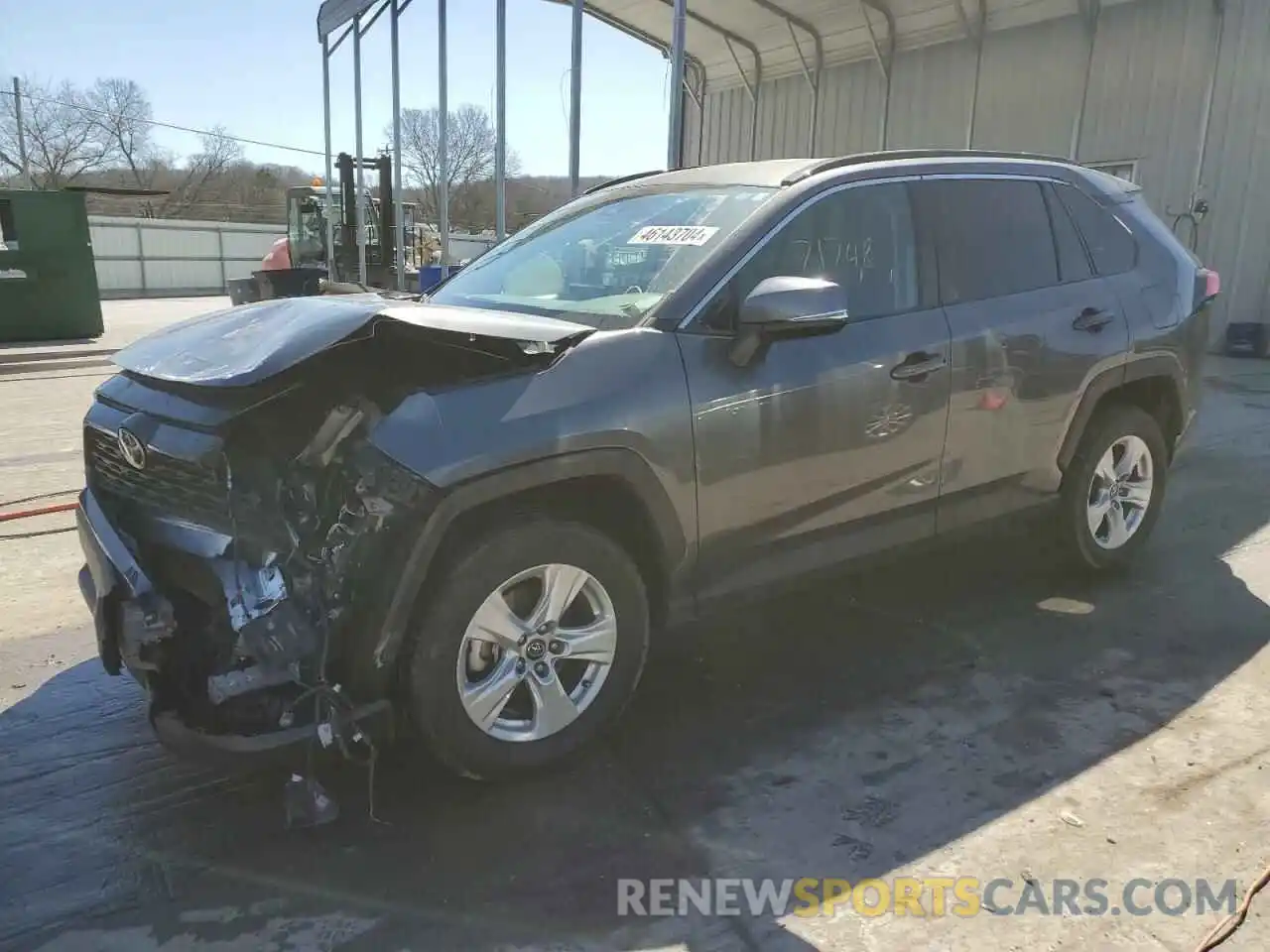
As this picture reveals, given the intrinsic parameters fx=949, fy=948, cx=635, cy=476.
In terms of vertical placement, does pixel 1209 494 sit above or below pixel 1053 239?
below

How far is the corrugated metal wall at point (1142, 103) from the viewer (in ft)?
40.4

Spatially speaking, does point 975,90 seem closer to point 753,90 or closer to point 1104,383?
point 753,90

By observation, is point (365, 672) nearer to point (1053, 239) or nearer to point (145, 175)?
point (1053, 239)

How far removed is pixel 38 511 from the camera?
5504 mm

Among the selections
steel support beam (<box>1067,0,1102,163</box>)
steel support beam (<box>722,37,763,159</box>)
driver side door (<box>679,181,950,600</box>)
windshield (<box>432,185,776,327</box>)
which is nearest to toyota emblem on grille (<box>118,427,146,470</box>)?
windshield (<box>432,185,776,327</box>)

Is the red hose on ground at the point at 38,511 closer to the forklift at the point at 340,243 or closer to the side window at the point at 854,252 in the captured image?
the side window at the point at 854,252

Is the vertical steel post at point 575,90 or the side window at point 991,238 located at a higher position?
the vertical steel post at point 575,90

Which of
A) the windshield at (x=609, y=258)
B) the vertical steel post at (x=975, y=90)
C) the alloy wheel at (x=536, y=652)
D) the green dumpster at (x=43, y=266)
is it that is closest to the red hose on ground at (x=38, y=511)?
the windshield at (x=609, y=258)

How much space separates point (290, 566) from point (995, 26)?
15670mm

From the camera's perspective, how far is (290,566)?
2617 millimetres

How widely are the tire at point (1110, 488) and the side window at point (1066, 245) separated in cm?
66

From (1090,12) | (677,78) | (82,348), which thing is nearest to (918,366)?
(677,78)

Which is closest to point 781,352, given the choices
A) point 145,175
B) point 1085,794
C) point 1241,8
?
point 1085,794

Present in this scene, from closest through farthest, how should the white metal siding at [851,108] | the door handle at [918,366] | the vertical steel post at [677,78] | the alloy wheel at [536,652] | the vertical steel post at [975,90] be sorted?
the alloy wheel at [536,652], the door handle at [918,366], the vertical steel post at [677,78], the vertical steel post at [975,90], the white metal siding at [851,108]
